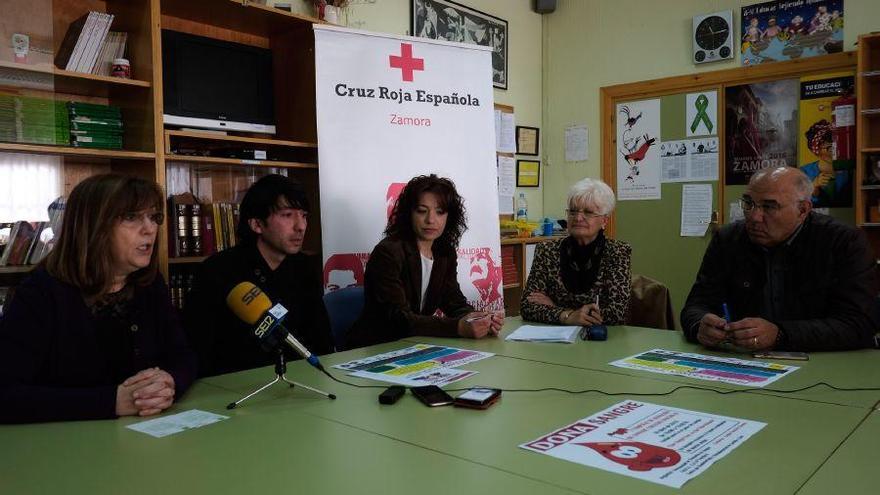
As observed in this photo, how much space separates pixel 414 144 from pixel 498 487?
2661 millimetres

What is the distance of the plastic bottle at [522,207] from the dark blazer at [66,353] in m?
3.77

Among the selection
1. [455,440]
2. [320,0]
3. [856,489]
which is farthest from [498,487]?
[320,0]

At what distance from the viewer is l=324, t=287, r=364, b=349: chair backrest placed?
102 inches

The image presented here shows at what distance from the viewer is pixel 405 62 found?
3443 millimetres

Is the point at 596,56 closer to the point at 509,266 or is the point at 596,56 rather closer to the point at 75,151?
the point at 509,266

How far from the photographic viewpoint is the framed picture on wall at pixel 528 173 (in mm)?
5203

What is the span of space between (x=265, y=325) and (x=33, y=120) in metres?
1.89

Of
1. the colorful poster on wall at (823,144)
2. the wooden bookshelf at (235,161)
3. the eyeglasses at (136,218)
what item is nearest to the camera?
the eyeglasses at (136,218)

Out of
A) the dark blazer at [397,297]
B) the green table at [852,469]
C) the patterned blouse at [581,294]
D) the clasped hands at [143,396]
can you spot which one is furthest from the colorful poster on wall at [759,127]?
the clasped hands at [143,396]

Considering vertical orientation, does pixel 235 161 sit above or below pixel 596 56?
below

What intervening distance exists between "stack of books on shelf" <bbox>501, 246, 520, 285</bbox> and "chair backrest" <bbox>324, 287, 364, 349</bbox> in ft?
6.54

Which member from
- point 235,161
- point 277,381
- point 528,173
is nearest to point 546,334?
point 277,381

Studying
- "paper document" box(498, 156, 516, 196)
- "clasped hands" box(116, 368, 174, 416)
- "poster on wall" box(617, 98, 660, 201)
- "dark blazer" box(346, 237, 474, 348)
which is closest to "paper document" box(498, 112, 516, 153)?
"paper document" box(498, 156, 516, 196)

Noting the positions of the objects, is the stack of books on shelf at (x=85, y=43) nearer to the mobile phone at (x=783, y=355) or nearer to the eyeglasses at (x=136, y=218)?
the eyeglasses at (x=136, y=218)
